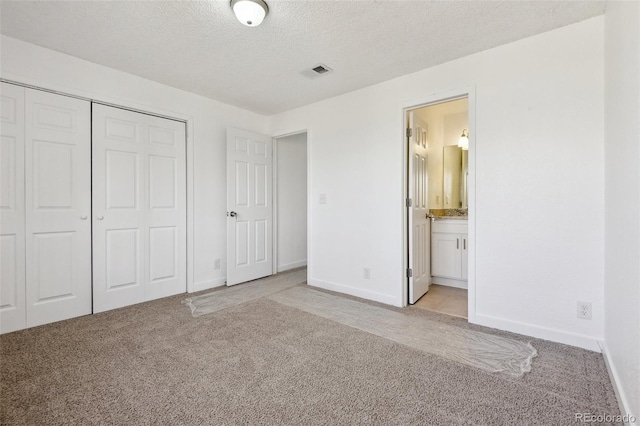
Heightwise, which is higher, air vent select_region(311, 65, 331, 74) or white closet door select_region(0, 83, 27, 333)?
air vent select_region(311, 65, 331, 74)

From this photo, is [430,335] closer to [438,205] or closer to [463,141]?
[438,205]

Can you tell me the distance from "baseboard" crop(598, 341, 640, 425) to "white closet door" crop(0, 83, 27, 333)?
404cm

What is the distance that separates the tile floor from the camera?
2.88 metres

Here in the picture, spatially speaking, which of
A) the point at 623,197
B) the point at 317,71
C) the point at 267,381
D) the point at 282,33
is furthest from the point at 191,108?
the point at 623,197

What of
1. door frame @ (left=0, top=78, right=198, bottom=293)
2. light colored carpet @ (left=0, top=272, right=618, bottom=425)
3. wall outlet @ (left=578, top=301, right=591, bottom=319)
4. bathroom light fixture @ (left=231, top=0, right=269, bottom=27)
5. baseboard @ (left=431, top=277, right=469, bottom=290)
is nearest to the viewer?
light colored carpet @ (left=0, top=272, right=618, bottom=425)

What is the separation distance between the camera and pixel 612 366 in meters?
1.69

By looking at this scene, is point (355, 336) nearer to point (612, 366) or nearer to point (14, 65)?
point (612, 366)

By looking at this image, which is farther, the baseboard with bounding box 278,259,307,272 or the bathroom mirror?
the baseboard with bounding box 278,259,307,272

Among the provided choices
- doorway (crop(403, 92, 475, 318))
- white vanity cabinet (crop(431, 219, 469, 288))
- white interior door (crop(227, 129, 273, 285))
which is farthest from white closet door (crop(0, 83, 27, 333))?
white vanity cabinet (crop(431, 219, 469, 288))

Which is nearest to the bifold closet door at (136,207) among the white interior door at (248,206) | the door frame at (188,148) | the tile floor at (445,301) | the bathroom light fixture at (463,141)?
the door frame at (188,148)

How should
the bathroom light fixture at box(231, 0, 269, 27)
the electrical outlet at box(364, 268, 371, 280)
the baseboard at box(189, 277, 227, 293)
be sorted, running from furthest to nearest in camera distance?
the baseboard at box(189, 277, 227, 293), the electrical outlet at box(364, 268, 371, 280), the bathroom light fixture at box(231, 0, 269, 27)

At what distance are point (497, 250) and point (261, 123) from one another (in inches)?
137

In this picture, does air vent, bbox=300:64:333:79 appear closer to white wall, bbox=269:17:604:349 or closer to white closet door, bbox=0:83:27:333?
white wall, bbox=269:17:604:349

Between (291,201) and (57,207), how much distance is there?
289 cm
